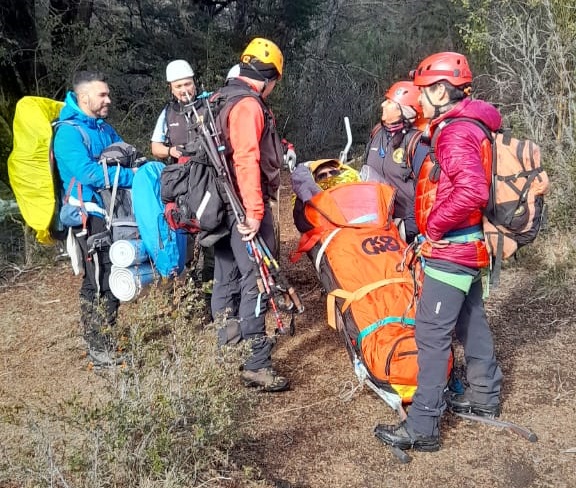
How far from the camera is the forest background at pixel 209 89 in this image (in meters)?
2.95

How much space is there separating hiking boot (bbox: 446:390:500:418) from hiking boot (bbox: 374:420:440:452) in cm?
42

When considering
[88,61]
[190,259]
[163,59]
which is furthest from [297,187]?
[163,59]

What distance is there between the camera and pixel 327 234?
4.59 metres

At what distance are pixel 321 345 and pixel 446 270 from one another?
1.78m

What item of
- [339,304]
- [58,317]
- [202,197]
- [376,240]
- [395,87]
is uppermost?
[395,87]

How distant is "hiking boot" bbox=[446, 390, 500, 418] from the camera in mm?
3951

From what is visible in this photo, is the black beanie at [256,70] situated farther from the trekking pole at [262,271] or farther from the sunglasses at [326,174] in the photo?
the sunglasses at [326,174]

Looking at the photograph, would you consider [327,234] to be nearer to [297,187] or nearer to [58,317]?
→ [297,187]

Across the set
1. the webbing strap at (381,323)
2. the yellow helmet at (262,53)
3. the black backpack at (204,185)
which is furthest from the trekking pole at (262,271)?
the yellow helmet at (262,53)

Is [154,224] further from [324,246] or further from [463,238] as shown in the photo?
[463,238]

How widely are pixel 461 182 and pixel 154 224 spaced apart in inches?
88.3

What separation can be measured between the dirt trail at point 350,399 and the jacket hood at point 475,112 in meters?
1.85

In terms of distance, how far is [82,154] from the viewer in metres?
4.45

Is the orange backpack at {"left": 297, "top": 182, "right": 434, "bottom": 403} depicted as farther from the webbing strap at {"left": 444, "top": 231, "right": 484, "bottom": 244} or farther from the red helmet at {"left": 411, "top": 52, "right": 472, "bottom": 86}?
the red helmet at {"left": 411, "top": 52, "right": 472, "bottom": 86}
